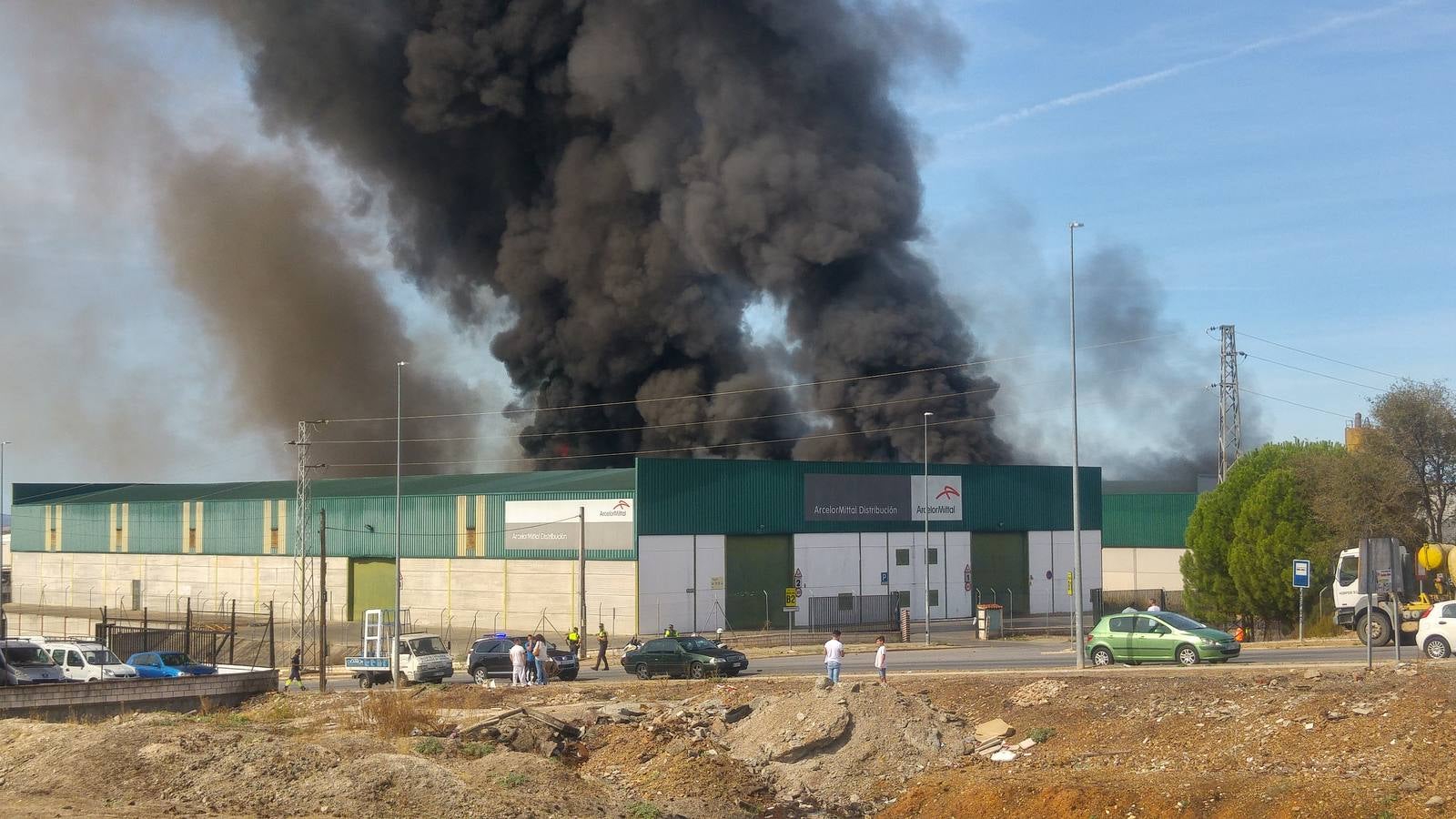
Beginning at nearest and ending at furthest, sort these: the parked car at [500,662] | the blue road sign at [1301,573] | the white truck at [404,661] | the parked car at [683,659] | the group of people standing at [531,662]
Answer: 1. the group of people standing at [531,662]
2. the parked car at [683,659]
3. the parked car at [500,662]
4. the white truck at [404,661]
5. the blue road sign at [1301,573]

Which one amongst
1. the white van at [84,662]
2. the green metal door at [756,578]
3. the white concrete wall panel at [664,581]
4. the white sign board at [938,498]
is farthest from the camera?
the white sign board at [938,498]

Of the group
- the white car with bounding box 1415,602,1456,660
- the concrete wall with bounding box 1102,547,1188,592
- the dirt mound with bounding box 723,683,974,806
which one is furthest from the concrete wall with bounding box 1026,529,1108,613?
the dirt mound with bounding box 723,683,974,806

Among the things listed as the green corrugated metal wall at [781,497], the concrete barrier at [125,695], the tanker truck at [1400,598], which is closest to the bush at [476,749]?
the concrete barrier at [125,695]

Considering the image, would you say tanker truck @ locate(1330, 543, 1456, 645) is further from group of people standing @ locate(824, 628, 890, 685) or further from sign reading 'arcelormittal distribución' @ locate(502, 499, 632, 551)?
sign reading 'arcelormittal distribución' @ locate(502, 499, 632, 551)

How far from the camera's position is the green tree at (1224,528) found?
5309cm

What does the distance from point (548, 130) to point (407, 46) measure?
8.39 metres

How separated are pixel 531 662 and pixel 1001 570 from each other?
3098cm

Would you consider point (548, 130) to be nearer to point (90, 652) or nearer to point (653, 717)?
point (90, 652)

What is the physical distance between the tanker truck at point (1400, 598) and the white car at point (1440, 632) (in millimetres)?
1717

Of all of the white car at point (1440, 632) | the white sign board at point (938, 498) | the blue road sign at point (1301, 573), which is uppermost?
the white sign board at point (938, 498)

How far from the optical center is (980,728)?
23.7m

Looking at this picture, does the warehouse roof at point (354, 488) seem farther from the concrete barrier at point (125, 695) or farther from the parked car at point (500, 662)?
the concrete barrier at point (125, 695)

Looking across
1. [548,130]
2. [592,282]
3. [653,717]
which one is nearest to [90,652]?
[653,717]

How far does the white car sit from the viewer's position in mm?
28328
